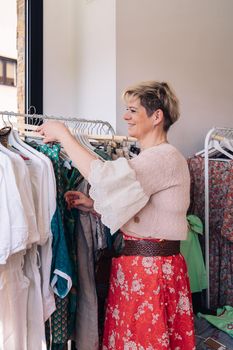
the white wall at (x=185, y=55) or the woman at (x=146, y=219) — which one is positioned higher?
the white wall at (x=185, y=55)

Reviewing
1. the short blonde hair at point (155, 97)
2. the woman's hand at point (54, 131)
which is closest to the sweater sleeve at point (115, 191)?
the woman's hand at point (54, 131)

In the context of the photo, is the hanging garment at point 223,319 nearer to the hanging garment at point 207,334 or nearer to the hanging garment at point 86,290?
the hanging garment at point 207,334

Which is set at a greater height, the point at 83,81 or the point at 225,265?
the point at 83,81

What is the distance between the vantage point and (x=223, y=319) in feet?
6.31

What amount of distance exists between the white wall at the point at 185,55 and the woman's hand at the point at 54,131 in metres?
0.97

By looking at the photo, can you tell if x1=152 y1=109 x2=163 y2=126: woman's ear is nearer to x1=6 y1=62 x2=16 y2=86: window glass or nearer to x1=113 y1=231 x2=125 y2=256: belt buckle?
x1=113 y1=231 x2=125 y2=256: belt buckle

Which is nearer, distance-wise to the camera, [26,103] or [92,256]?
[92,256]

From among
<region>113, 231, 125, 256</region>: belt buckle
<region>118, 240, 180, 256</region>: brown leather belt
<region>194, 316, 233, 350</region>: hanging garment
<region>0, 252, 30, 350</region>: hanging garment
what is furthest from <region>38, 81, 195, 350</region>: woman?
<region>194, 316, 233, 350</region>: hanging garment

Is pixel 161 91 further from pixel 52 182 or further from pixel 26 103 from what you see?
pixel 26 103

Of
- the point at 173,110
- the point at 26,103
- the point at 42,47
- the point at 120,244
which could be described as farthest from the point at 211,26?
the point at 120,244

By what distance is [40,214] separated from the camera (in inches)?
40.6

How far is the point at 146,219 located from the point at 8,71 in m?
1.57

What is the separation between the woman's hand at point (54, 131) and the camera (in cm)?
103

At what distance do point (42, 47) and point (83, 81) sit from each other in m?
0.33
